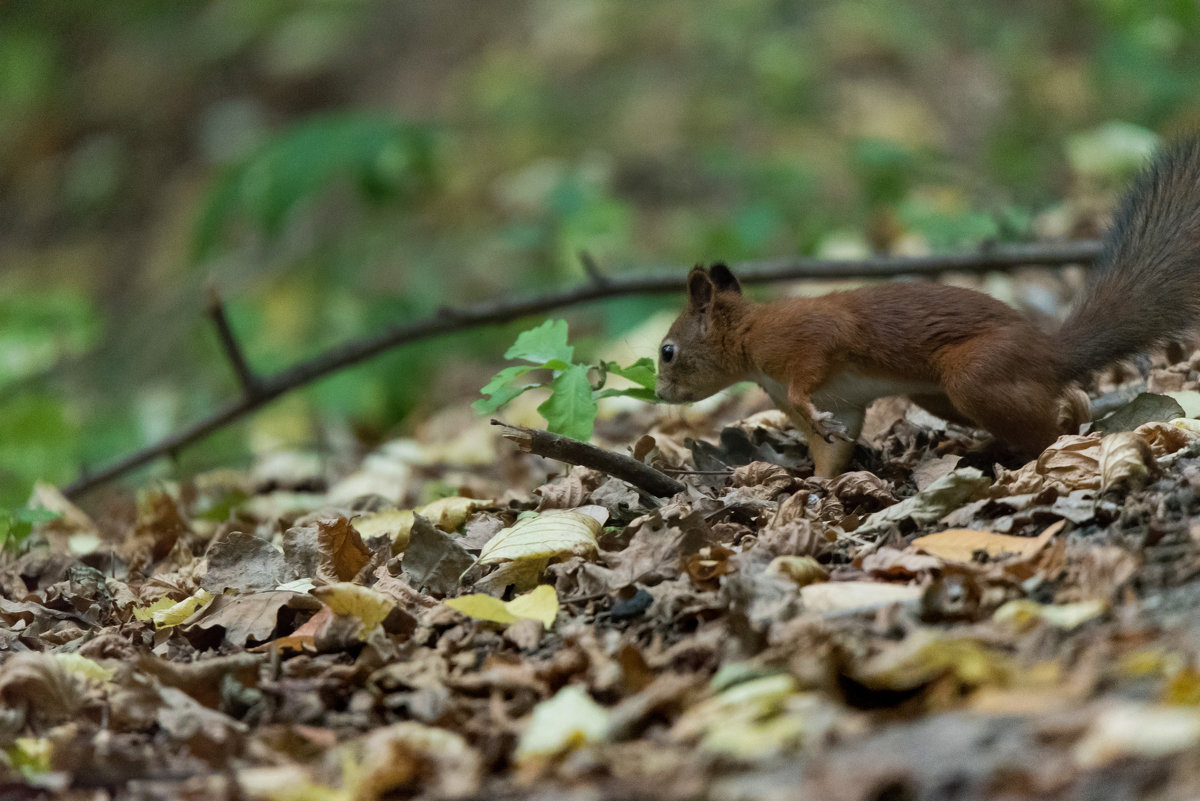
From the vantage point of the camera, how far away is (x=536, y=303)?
537 centimetres

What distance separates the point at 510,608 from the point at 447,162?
8.80 meters

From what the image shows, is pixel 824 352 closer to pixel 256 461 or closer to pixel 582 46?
pixel 256 461

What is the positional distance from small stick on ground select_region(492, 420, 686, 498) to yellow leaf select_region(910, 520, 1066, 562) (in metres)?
0.77

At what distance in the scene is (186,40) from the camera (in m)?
13.5

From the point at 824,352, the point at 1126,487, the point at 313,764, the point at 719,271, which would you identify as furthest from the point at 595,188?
the point at 313,764

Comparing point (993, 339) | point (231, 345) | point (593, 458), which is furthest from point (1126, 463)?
point (231, 345)

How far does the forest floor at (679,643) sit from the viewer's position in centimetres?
176

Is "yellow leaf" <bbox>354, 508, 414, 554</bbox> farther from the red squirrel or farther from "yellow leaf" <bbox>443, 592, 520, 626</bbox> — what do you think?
the red squirrel

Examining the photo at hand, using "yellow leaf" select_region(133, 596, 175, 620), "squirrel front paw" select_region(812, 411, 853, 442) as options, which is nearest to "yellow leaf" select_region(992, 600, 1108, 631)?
"squirrel front paw" select_region(812, 411, 853, 442)

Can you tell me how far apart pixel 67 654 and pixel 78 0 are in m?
13.0

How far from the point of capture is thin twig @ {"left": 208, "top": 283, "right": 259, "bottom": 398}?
464 cm

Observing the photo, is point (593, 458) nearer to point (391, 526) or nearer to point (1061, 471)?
point (391, 526)

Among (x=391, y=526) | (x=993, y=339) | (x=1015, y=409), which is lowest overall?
(x=391, y=526)

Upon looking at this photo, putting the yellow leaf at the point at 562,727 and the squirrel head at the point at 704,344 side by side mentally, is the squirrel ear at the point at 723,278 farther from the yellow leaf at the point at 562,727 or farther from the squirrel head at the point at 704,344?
the yellow leaf at the point at 562,727
